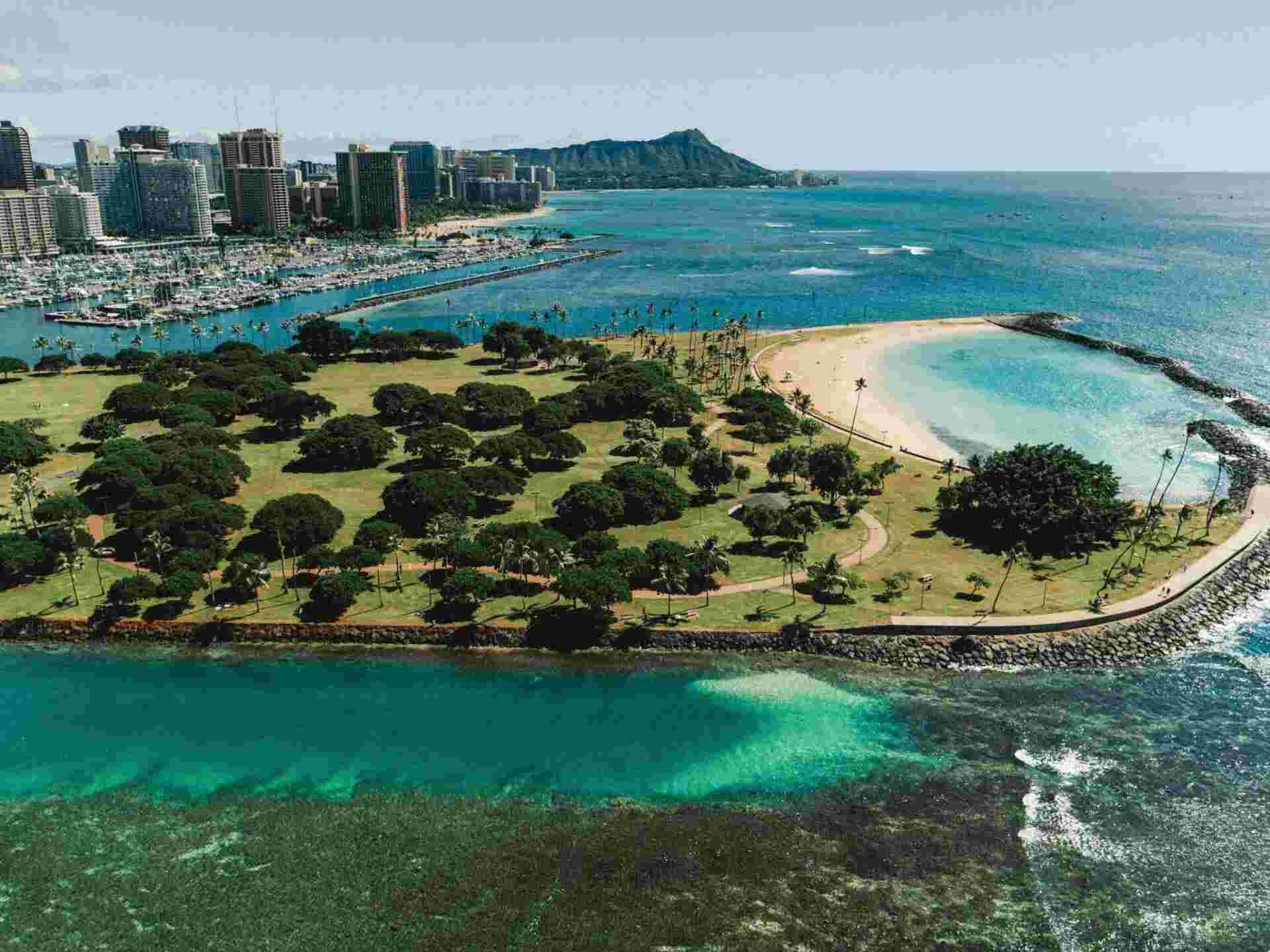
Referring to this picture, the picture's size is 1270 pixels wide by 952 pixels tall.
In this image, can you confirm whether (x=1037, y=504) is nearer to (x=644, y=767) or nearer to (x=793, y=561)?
(x=793, y=561)

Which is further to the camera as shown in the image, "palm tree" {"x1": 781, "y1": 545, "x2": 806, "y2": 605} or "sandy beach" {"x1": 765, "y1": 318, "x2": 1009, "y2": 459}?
"sandy beach" {"x1": 765, "y1": 318, "x2": 1009, "y2": 459}

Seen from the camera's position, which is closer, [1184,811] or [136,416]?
[1184,811]

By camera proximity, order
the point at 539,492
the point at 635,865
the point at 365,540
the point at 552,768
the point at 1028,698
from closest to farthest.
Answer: the point at 635,865 → the point at 552,768 → the point at 1028,698 → the point at 365,540 → the point at 539,492

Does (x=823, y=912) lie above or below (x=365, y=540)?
below

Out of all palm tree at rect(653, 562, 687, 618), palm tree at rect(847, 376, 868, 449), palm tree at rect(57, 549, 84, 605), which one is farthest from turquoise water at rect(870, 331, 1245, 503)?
palm tree at rect(57, 549, 84, 605)

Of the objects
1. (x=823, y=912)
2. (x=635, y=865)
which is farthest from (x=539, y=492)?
(x=823, y=912)

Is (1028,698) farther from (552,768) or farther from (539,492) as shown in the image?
(539,492)

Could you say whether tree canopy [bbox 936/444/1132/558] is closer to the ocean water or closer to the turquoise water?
the ocean water

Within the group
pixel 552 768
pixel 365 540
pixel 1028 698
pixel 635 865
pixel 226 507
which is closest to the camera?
pixel 635 865
